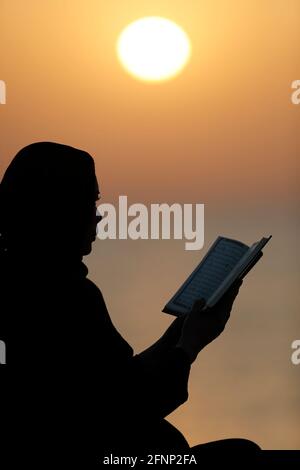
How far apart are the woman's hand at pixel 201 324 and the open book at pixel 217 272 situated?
0.02 m

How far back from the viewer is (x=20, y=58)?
2.11m

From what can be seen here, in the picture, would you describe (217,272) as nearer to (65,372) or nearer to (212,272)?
(212,272)

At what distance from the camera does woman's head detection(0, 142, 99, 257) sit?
3.53 feet

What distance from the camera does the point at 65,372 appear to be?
1.05 meters

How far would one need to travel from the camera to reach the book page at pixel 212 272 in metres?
1.21

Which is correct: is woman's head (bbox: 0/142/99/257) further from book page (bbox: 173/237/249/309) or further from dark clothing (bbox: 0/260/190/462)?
book page (bbox: 173/237/249/309)

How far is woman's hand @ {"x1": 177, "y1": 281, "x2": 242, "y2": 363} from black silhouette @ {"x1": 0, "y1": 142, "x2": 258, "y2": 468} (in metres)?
0.07

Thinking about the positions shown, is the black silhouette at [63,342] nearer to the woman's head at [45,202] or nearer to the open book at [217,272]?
the woman's head at [45,202]

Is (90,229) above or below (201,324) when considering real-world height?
above

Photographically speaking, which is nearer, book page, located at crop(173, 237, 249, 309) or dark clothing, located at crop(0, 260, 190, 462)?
dark clothing, located at crop(0, 260, 190, 462)

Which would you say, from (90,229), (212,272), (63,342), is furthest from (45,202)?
(212,272)

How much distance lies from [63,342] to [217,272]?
0.32m

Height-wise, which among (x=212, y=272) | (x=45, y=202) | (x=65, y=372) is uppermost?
(x=45, y=202)

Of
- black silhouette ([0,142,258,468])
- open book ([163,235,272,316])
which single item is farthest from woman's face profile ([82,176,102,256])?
open book ([163,235,272,316])
